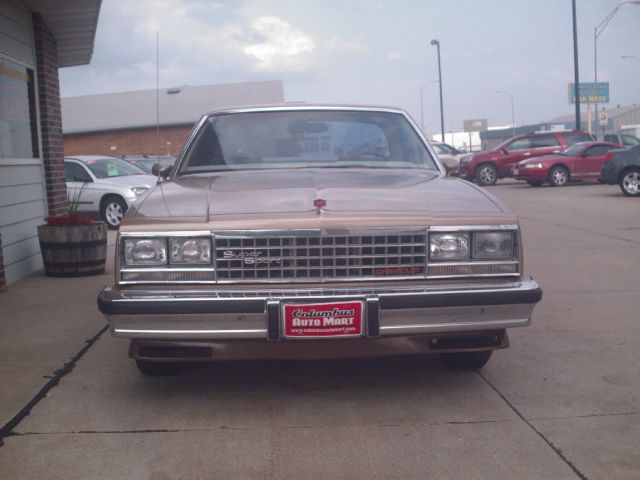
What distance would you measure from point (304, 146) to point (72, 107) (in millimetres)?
46174

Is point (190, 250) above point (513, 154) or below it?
below

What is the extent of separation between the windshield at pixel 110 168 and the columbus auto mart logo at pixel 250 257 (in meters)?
12.5

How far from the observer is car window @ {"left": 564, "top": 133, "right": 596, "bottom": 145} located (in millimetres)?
25016

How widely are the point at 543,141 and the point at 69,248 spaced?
19.6 m

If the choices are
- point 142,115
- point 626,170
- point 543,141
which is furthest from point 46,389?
point 142,115

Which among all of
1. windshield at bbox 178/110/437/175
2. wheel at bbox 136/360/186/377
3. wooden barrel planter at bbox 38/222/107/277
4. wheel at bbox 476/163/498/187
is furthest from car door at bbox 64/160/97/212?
wheel at bbox 476/163/498/187

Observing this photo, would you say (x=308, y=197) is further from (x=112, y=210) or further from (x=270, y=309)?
(x=112, y=210)

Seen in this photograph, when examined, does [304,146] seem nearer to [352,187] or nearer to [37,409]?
[352,187]

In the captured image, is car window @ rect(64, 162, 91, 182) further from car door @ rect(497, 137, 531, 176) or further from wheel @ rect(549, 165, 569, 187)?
car door @ rect(497, 137, 531, 176)

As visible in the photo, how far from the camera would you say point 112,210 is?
1509cm

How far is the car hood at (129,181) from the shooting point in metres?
15.2

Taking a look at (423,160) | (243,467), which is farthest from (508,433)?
(423,160)

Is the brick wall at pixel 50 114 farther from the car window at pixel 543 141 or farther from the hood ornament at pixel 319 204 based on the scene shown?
the car window at pixel 543 141

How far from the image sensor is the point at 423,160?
525 centimetres
